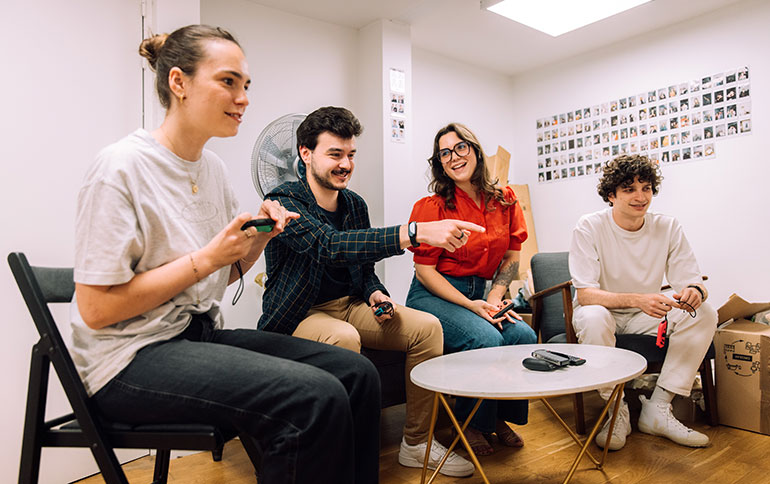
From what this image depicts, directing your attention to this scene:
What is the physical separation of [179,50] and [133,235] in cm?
47

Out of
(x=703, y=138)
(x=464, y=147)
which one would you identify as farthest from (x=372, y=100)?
(x=703, y=138)

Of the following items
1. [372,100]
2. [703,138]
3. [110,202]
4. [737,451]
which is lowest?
[737,451]

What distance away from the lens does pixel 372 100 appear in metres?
A: 3.63

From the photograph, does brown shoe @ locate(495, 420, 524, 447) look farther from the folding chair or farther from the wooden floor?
the folding chair

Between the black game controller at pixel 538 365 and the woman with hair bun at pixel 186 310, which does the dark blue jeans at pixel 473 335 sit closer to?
the black game controller at pixel 538 365

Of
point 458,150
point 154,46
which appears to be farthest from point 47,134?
point 458,150

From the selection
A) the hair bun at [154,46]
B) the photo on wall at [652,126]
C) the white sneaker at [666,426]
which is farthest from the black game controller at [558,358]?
the photo on wall at [652,126]

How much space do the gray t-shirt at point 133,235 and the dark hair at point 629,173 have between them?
6.65 feet

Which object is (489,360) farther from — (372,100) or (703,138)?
(703,138)

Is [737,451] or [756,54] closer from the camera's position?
[737,451]

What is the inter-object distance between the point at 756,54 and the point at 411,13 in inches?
89.9

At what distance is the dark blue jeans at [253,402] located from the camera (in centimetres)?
99

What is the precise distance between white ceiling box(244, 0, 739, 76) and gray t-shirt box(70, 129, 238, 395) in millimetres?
2519

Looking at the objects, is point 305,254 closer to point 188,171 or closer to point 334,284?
point 334,284
